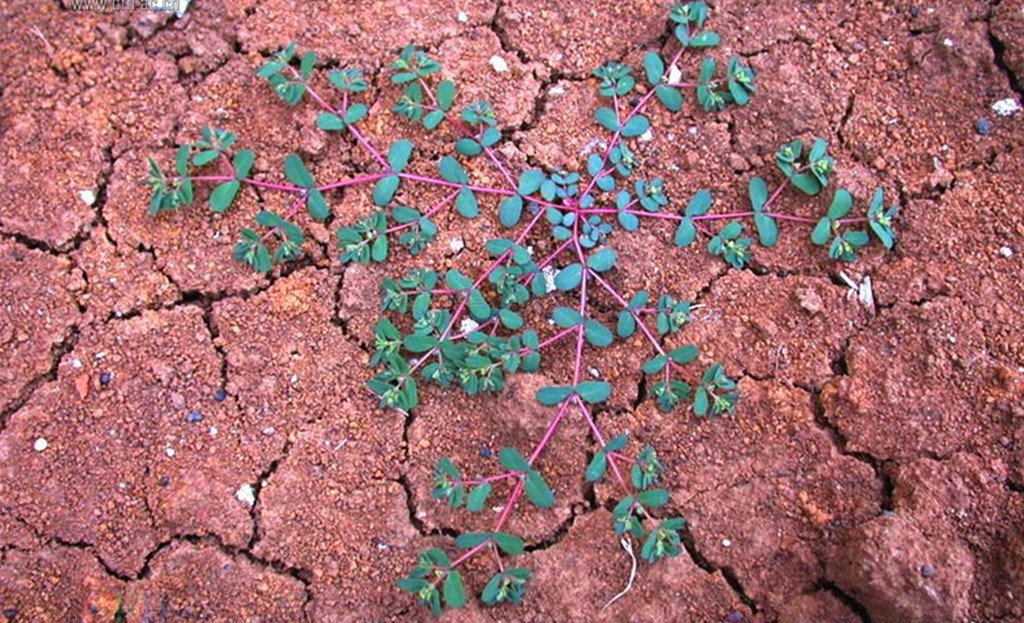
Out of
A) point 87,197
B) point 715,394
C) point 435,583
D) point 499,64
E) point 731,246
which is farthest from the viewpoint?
point 499,64

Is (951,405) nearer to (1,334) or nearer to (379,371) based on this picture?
(379,371)

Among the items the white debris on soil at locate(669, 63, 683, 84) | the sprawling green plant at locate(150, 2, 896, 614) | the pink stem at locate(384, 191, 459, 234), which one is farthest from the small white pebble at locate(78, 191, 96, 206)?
the white debris on soil at locate(669, 63, 683, 84)

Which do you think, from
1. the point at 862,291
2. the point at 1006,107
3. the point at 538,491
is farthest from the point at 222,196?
the point at 1006,107

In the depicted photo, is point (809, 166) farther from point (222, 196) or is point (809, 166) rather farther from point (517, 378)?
point (222, 196)

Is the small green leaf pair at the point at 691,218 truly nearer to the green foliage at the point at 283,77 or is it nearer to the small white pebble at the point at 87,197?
the green foliage at the point at 283,77

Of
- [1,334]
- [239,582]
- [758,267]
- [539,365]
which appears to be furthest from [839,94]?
[1,334]

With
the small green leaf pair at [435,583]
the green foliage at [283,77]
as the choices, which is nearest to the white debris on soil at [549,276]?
the small green leaf pair at [435,583]

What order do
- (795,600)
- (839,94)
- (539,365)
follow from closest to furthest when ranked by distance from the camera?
(795,600), (539,365), (839,94)
